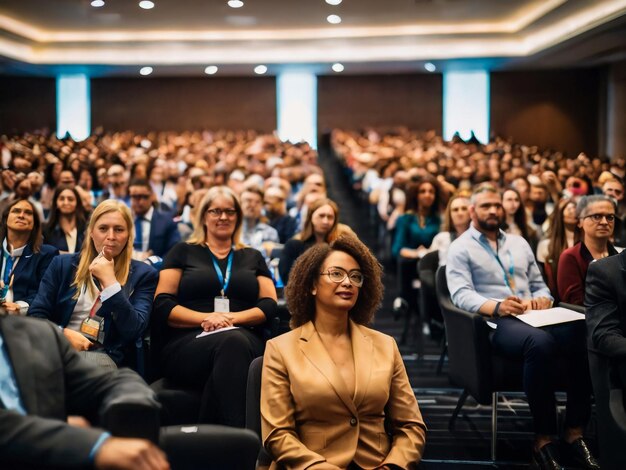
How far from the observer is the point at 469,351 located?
13.2 feet

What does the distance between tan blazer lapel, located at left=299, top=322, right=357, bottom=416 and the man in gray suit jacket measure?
0.73 meters

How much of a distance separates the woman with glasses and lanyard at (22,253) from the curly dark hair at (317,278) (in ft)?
7.08

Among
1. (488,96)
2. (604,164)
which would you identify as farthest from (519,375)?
(488,96)

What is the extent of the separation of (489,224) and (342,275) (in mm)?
1975

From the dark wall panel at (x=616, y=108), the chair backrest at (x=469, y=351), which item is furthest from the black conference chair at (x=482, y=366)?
the dark wall panel at (x=616, y=108)

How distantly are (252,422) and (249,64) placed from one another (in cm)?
1757

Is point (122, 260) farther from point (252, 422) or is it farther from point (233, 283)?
point (252, 422)

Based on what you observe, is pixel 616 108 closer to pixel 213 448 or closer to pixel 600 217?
pixel 600 217

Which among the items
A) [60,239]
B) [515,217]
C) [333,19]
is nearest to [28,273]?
[60,239]

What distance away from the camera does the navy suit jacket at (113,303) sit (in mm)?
3469

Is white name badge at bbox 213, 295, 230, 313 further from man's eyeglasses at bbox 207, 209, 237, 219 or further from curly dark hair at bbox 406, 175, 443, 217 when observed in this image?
curly dark hair at bbox 406, 175, 443, 217

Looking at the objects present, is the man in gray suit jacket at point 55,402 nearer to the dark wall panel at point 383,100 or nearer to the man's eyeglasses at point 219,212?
the man's eyeglasses at point 219,212

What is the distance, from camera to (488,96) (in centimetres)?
2212

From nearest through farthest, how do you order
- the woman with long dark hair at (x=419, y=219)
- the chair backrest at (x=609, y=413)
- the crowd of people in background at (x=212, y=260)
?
the chair backrest at (x=609, y=413) < the crowd of people in background at (x=212, y=260) < the woman with long dark hair at (x=419, y=219)
